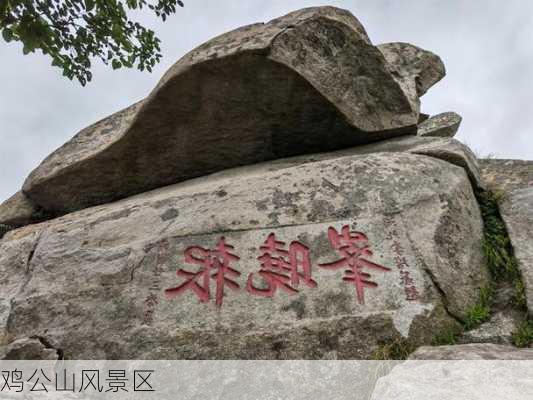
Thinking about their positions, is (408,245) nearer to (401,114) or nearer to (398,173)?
(398,173)

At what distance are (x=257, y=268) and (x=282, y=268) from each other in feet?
0.70

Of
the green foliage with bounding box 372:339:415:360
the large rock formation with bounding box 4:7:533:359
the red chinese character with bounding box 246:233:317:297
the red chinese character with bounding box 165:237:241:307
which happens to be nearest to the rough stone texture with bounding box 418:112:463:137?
the large rock formation with bounding box 4:7:533:359

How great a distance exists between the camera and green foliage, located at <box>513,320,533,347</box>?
3461 millimetres

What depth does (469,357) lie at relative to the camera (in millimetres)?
2922

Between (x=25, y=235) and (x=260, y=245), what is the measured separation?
2.84 metres

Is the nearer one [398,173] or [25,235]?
[398,173]

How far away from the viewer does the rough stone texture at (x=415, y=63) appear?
612cm

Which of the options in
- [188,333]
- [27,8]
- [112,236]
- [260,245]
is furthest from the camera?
[27,8]

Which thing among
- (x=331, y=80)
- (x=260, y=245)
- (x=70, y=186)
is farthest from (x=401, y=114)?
(x=70, y=186)

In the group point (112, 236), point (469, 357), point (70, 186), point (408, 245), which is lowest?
point (469, 357)

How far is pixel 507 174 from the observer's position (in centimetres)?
525

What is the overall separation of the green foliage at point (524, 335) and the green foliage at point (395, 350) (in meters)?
0.75

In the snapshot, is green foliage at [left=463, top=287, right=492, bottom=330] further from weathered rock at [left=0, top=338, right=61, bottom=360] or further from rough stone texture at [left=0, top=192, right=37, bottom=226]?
rough stone texture at [left=0, top=192, right=37, bottom=226]

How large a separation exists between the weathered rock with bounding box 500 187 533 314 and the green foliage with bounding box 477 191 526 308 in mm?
49
